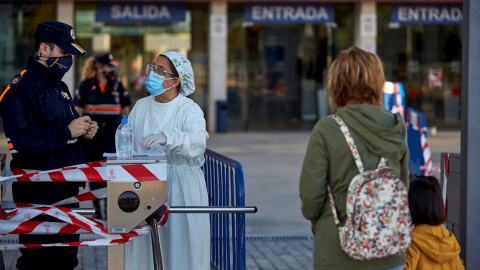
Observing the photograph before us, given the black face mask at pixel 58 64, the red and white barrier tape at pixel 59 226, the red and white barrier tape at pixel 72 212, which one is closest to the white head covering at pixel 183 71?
the black face mask at pixel 58 64

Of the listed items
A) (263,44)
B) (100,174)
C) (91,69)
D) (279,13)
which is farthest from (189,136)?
(263,44)

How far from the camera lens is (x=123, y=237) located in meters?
4.64

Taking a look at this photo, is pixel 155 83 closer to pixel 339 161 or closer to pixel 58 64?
pixel 58 64

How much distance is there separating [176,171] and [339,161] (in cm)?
179

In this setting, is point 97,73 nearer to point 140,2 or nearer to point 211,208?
point 211,208

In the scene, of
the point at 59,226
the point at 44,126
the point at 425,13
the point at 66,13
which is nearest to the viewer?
the point at 59,226

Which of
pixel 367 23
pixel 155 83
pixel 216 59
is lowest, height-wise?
pixel 155 83

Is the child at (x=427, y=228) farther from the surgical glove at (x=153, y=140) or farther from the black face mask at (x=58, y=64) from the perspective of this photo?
the black face mask at (x=58, y=64)

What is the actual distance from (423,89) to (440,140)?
4575 mm

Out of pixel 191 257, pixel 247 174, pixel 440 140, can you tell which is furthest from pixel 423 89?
pixel 191 257

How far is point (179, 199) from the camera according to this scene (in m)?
5.54

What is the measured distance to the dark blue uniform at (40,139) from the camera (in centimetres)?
527

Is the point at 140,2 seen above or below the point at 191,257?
above

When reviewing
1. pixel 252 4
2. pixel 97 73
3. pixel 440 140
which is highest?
pixel 252 4
